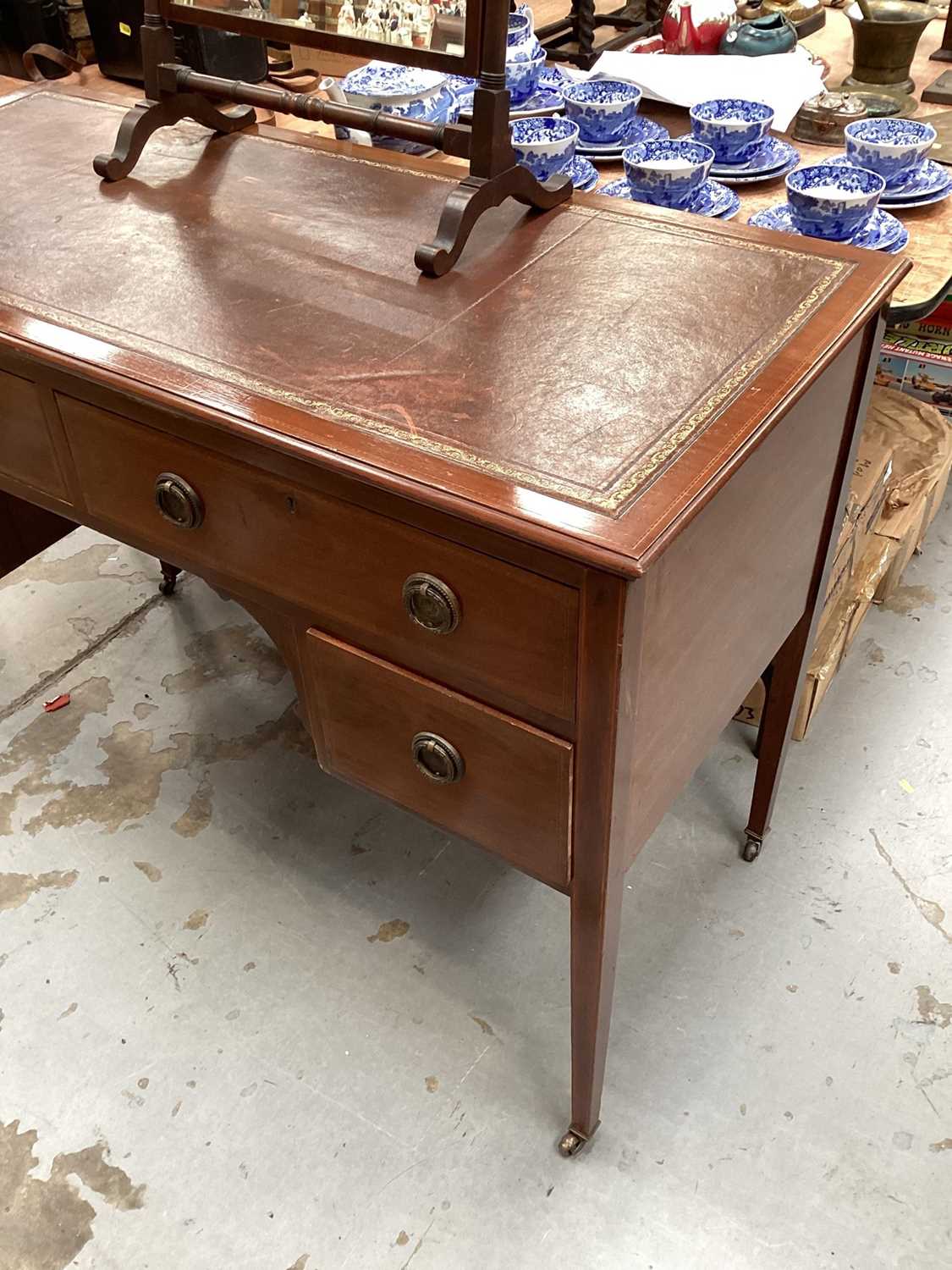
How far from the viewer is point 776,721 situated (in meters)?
1.54

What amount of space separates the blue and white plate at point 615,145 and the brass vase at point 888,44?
49 centimetres

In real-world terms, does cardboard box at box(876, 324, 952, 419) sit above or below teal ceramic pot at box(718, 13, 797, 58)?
below

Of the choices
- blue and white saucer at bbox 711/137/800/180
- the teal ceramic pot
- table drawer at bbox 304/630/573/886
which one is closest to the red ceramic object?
the teal ceramic pot

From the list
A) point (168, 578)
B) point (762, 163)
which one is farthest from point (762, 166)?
point (168, 578)

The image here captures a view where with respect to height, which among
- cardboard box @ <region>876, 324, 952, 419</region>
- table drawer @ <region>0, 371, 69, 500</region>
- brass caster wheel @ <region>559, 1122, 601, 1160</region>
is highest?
table drawer @ <region>0, 371, 69, 500</region>

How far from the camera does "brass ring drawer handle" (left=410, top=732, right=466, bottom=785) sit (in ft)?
3.43

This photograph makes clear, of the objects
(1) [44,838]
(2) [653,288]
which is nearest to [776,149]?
(2) [653,288]

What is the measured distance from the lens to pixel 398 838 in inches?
68.3

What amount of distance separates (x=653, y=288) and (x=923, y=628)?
3.93ft

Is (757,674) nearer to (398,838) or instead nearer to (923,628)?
(398,838)

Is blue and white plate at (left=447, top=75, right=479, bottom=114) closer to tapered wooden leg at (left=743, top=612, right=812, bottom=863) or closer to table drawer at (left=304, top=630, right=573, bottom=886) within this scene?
tapered wooden leg at (left=743, top=612, right=812, bottom=863)

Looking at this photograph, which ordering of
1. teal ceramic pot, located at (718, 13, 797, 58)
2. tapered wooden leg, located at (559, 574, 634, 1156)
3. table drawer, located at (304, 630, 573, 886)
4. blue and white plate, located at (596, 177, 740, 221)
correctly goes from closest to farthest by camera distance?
tapered wooden leg, located at (559, 574, 634, 1156)
table drawer, located at (304, 630, 573, 886)
blue and white plate, located at (596, 177, 740, 221)
teal ceramic pot, located at (718, 13, 797, 58)

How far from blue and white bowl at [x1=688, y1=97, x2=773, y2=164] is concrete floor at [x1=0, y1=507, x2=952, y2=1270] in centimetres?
90

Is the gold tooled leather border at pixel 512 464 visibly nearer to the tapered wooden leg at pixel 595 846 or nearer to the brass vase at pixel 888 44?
the tapered wooden leg at pixel 595 846
